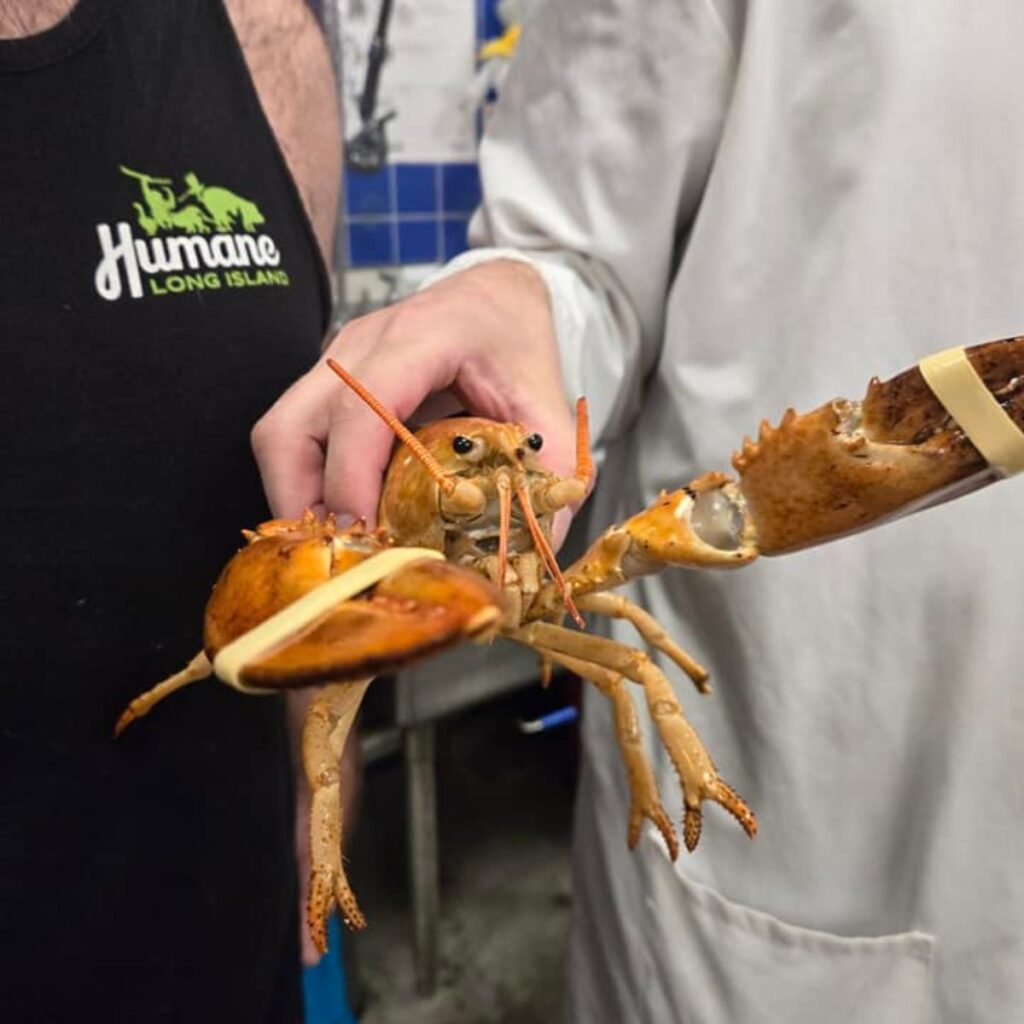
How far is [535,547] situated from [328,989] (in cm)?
87

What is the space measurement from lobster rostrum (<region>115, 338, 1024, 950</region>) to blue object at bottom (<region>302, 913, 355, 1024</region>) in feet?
2.32

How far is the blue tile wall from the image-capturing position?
5.43 feet

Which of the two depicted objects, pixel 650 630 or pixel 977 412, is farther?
pixel 650 630

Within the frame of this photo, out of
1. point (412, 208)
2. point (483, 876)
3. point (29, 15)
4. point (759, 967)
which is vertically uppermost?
point (29, 15)

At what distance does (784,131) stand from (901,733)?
39 cm

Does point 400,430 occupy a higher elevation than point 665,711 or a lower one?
higher

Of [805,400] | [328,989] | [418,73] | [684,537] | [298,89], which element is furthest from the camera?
[418,73]

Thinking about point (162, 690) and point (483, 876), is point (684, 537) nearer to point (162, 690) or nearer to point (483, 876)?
point (162, 690)

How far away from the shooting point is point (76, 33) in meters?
0.56

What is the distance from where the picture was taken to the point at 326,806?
0.55 metres

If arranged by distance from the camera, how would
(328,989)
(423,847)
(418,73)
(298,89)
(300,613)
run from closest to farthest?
(300,613) → (298,89) → (328,989) → (423,847) → (418,73)

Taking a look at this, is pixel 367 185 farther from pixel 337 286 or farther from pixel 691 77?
pixel 691 77

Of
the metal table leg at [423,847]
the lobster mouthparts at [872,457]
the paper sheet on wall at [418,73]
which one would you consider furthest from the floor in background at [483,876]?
the lobster mouthparts at [872,457]

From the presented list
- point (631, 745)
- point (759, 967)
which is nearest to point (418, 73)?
point (631, 745)
